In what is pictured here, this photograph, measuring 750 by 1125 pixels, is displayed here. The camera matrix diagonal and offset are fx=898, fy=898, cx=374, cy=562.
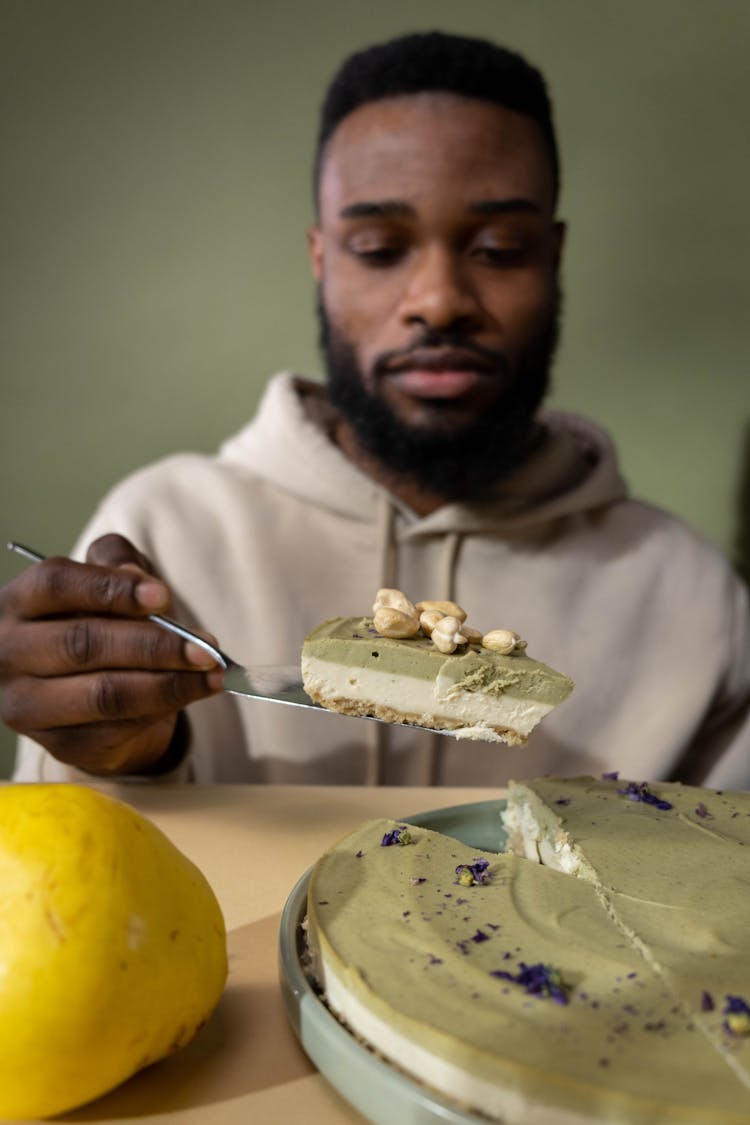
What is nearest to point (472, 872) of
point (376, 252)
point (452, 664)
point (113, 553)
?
point (452, 664)

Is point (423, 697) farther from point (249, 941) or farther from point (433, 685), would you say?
point (249, 941)

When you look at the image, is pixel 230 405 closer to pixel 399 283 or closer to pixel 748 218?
pixel 399 283

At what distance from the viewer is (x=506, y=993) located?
0.59 m

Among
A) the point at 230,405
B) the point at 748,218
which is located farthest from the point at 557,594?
the point at 748,218

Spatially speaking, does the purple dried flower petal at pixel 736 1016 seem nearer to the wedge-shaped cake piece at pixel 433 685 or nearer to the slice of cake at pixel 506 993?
the slice of cake at pixel 506 993

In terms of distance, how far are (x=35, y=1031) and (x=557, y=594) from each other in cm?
134

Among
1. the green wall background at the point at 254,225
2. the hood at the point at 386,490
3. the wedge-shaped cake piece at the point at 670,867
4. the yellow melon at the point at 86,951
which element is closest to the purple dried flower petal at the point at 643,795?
the wedge-shaped cake piece at the point at 670,867

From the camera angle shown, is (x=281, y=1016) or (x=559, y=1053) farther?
(x=281, y=1016)

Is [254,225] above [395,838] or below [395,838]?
above

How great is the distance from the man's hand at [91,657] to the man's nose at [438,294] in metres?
0.76

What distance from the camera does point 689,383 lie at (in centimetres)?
208

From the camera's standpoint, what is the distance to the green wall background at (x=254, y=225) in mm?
1965

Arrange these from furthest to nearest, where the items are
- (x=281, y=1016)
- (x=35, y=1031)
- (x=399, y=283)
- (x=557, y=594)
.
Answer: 1. (x=557, y=594)
2. (x=399, y=283)
3. (x=281, y=1016)
4. (x=35, y=1031)

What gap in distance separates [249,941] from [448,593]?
970 millimetres
